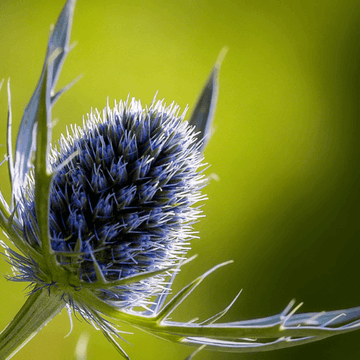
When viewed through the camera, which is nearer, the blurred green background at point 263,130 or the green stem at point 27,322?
the green stem at point 27,322

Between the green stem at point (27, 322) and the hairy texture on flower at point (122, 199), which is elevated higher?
the hairy texture on flower at point (122, 199)

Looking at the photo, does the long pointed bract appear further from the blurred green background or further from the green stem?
the blurred green background

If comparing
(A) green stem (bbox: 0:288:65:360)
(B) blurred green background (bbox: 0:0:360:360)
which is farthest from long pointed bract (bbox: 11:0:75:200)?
(B) blurred green background (bbox: 0:0:360:360)

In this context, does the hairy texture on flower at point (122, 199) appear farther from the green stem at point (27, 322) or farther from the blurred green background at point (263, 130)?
the blurred green background at point (263, 130)

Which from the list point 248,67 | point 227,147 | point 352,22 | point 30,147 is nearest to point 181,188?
point 30,147

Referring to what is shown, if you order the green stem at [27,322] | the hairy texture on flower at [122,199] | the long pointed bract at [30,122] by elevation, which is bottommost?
the green stem at [27,322]

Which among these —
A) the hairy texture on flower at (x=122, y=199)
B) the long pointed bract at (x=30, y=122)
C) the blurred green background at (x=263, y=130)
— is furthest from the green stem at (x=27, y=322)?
the blurred green background at (x=263, y=130)

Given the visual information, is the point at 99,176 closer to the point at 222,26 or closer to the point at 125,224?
the point at 125,224
